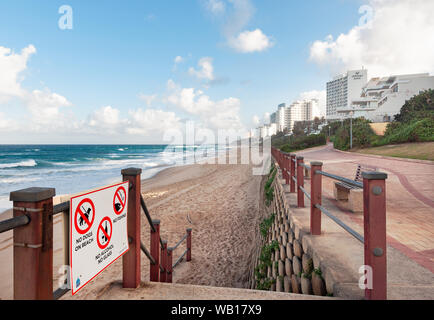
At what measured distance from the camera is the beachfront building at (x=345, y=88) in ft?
329

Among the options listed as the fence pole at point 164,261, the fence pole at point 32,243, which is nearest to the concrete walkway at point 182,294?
the fence pole at point 32,243

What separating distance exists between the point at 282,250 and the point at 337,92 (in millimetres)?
134185

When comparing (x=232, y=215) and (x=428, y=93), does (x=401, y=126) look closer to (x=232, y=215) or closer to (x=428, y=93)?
(x=428, y=93)

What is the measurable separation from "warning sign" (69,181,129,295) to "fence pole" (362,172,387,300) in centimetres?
197

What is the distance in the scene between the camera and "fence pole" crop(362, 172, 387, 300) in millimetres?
1794

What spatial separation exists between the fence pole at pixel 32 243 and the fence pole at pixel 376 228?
6.89ft

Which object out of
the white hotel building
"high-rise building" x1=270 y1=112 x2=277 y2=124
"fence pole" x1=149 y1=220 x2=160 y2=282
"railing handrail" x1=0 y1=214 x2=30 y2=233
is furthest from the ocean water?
"high-rise building" x1=270 y1=112 x2=277 y2=124

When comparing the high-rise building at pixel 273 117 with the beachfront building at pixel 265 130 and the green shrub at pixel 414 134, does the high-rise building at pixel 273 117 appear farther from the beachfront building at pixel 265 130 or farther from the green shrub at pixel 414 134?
the green shrub at pixel 414 134

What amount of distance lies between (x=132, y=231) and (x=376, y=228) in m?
2.06

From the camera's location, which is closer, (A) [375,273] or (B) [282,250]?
(A) [375,273]

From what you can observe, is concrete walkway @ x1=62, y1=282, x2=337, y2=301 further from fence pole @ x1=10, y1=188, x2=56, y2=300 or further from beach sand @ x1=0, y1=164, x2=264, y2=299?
fence pole @ x1=10, y1=188, x2=56, y2=300

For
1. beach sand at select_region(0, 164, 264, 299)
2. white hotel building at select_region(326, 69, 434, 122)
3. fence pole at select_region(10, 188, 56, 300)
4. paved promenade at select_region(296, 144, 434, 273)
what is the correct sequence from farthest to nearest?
white hotel building at select_region(326, 69, 434, 122) < beach sand at select_region(0, 164, 264, 299) < paved promenade at select_region(296, 144, 434, 273) < fence pole at select_region(10, 188, 56, 300)

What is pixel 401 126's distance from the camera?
2234cm
